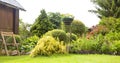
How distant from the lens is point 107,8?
27094 mm

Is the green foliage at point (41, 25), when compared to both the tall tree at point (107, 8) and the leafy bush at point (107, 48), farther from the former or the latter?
the leafy bush at point (107, 48)

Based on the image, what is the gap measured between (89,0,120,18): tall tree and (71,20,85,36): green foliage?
105 inches

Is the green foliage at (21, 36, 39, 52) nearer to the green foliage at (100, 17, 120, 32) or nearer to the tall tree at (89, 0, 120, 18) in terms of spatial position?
the green foliage at (100, 17, 120, 32)

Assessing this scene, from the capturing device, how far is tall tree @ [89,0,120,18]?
85.7 ft

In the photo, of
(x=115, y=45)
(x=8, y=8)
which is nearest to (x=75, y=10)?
(x=8, y=8)

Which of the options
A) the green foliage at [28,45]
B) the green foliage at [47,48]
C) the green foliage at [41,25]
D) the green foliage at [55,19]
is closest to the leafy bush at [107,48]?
the green foliage at [47,48]

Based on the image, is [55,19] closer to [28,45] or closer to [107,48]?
[28,45]

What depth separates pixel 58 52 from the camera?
13.4 m

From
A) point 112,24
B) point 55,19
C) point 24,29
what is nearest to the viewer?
point 112,24

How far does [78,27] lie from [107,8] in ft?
12.1

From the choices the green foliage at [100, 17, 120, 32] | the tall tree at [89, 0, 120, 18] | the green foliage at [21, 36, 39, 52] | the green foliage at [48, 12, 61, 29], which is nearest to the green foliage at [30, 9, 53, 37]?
the green foliage at [48, 12, 61, 29]

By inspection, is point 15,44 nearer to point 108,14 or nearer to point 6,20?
point 6,20

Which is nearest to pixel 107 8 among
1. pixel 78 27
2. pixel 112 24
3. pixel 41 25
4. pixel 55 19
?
pixel 78 27

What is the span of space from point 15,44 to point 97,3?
47.2ft
